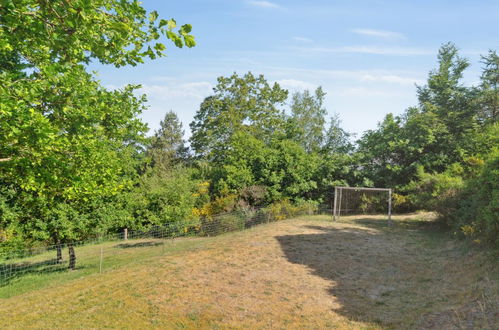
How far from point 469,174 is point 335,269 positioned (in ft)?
32.2

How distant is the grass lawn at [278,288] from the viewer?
303 inches

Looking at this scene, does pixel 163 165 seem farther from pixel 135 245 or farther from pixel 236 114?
pixel 135 245

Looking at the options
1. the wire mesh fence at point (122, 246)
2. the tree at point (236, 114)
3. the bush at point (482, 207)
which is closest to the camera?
the bush at point (482, 207)

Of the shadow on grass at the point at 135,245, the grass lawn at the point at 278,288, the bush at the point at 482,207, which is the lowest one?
the shadow on grass at the point at 135,245

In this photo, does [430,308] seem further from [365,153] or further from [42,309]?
[365,153]

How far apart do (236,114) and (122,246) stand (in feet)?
69.2

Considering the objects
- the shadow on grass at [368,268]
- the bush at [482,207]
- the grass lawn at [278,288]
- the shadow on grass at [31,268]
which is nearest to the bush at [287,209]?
the shadow on grass at [368,268]

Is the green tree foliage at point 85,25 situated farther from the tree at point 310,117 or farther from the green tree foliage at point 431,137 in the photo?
the tree at point 310,117

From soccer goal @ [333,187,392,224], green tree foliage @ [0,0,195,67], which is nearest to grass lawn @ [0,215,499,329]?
green tree foliage @ [0,0,195,67]

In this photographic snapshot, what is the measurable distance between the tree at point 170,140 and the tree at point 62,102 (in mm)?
34972

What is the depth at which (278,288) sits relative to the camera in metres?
9.62

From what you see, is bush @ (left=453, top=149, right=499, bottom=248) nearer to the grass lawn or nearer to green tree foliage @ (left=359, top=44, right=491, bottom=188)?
the grass lawn

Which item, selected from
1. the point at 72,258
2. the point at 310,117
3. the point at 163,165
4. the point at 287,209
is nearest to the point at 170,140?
the point at 163,165

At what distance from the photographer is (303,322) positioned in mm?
7586
